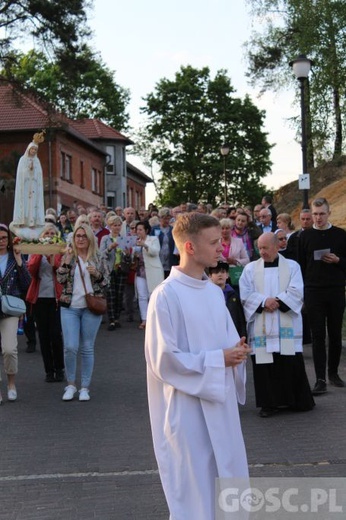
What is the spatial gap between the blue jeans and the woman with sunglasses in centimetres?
62

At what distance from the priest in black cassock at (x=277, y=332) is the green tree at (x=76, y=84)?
81.5 feet

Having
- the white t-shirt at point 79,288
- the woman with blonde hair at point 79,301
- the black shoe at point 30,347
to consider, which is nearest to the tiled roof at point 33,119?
the black shoe at point 30,347

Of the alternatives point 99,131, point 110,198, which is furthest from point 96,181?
point 110,198

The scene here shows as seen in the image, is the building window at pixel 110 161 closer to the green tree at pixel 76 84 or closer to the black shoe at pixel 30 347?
the green tree at pixel 76 84

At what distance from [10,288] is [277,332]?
11.0 ft

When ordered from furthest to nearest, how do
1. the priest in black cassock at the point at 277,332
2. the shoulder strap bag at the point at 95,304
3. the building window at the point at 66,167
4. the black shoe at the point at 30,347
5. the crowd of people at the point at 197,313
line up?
1. the building window at the point at 66,167
2. the black shoe at the point at 30,347
3. the shoulder strap bag at the point at 95,304
4. the priest in black cassock at the point at 277,332
5. the crowd of people at the point at 197,313

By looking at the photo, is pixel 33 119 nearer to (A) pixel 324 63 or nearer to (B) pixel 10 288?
(A) pixel 324 63

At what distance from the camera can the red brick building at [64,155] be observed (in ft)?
109

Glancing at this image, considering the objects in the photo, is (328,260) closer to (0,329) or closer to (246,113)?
(0,329)

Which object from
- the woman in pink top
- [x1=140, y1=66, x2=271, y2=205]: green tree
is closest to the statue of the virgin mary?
the woman in pink top

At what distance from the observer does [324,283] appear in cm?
939

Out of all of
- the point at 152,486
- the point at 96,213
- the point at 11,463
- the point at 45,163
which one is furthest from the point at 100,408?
the point at 45,163

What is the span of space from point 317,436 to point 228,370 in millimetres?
3416

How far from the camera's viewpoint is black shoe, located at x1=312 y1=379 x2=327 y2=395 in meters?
9.12
